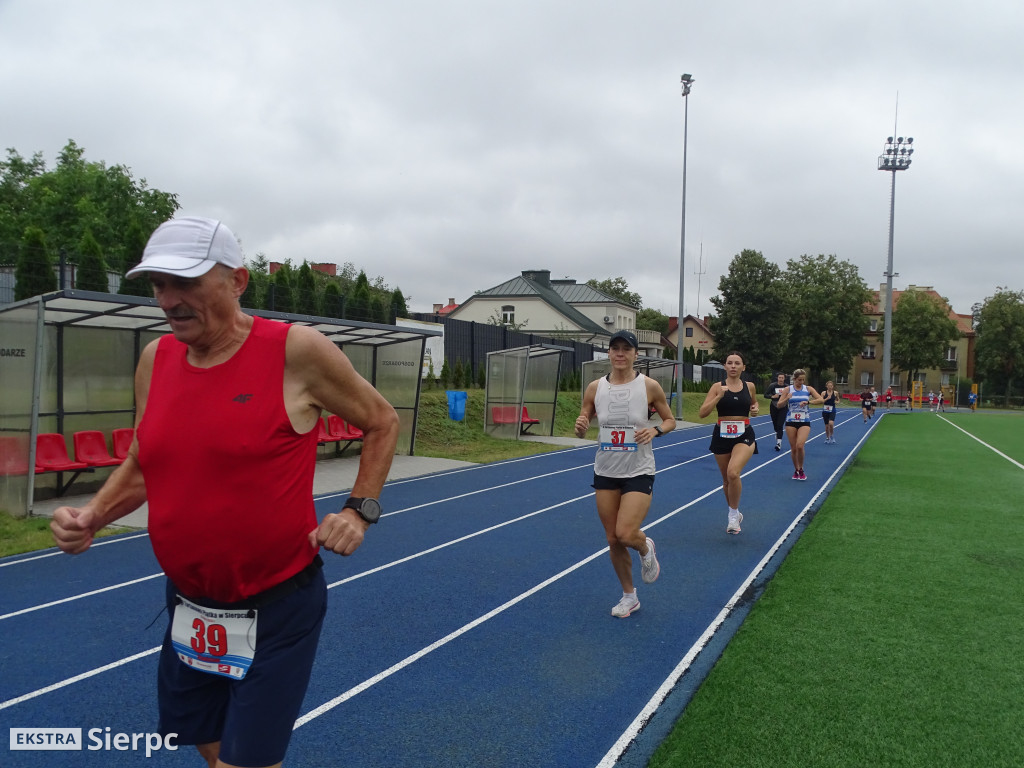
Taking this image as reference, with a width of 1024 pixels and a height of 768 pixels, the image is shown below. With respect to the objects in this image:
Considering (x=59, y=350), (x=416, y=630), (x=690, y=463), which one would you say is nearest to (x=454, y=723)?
(x=416, y=630)

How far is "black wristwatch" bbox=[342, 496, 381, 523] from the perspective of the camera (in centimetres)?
232

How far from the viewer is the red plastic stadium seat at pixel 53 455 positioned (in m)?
10.5

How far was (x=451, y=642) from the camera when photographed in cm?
539

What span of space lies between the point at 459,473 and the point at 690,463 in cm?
559

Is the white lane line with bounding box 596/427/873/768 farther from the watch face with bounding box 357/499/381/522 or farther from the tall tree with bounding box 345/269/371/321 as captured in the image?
the tall tree with bounding box 345/269/371/321

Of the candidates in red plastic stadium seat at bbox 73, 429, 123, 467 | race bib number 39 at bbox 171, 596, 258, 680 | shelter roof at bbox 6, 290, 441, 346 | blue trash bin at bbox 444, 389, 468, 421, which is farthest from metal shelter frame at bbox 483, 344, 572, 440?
race bib number 39 at bbox 171, 596, 258, 680

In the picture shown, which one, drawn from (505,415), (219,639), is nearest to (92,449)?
(219,639)

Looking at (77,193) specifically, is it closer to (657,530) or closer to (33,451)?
(33,451)

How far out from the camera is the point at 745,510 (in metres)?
11.1

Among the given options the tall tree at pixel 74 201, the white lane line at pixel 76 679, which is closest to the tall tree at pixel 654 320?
the tall tree at pixel 74 201

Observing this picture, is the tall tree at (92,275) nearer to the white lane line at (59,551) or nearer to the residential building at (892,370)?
the white lane line at (59,551)

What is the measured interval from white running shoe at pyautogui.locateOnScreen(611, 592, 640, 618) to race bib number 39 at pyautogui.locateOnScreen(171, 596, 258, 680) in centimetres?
417

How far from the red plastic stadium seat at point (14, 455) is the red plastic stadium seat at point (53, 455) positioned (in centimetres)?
67

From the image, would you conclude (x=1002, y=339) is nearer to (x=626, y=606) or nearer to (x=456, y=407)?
(x=456, y=407)
